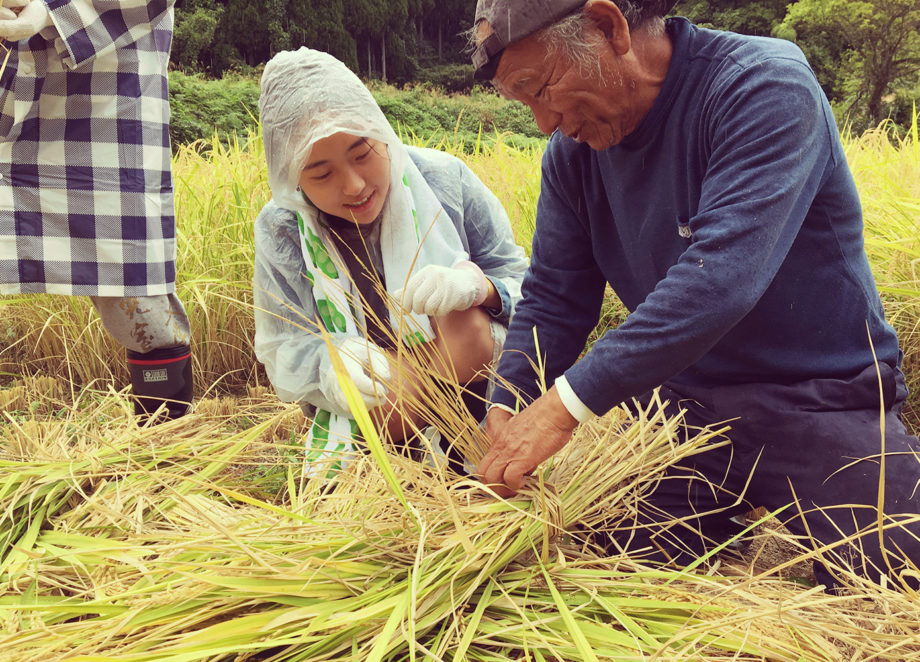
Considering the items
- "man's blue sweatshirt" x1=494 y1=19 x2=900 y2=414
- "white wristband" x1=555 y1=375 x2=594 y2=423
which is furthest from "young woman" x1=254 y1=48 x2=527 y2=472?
"white wristband" x1=555 y1=375 x2=594 y2=423

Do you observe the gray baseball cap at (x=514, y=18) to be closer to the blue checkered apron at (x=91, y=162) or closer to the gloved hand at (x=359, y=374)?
the gloved hand at (x=359, y=374)

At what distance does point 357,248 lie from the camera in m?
1.84

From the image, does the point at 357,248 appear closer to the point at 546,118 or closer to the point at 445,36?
the point at 546,118

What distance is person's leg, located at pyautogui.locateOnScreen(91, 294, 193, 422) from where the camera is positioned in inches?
73.3

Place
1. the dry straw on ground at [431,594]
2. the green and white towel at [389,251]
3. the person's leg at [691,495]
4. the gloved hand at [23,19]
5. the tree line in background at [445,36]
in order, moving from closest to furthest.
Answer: the dry straw on ground at [431,594] → the person's leg at [691,495] → the gloved hand at [23,19] → the green and white towel at [389,251] → the tree line in background at [445,36]

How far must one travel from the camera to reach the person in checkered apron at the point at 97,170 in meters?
1.69

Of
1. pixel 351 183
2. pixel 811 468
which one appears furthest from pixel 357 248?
pixel 811 468

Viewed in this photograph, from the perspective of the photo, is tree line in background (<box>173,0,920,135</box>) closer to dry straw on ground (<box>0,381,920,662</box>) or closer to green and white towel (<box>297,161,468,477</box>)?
green and white towel (<box>297,161,468,477</box>)

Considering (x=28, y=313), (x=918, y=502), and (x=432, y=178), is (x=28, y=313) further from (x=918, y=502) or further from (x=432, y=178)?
(x=918, y=502)

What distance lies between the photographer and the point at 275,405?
7.19 ft

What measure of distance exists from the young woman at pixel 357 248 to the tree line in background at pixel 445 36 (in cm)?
896

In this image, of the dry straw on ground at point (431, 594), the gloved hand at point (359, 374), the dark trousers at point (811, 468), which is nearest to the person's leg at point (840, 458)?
the dark trousers at point (811, 468)

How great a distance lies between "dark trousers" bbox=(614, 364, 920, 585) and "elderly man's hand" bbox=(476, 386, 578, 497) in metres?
0.21

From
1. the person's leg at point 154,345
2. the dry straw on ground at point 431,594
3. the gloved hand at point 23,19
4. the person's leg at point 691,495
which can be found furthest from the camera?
the person's leg at point 154,345
